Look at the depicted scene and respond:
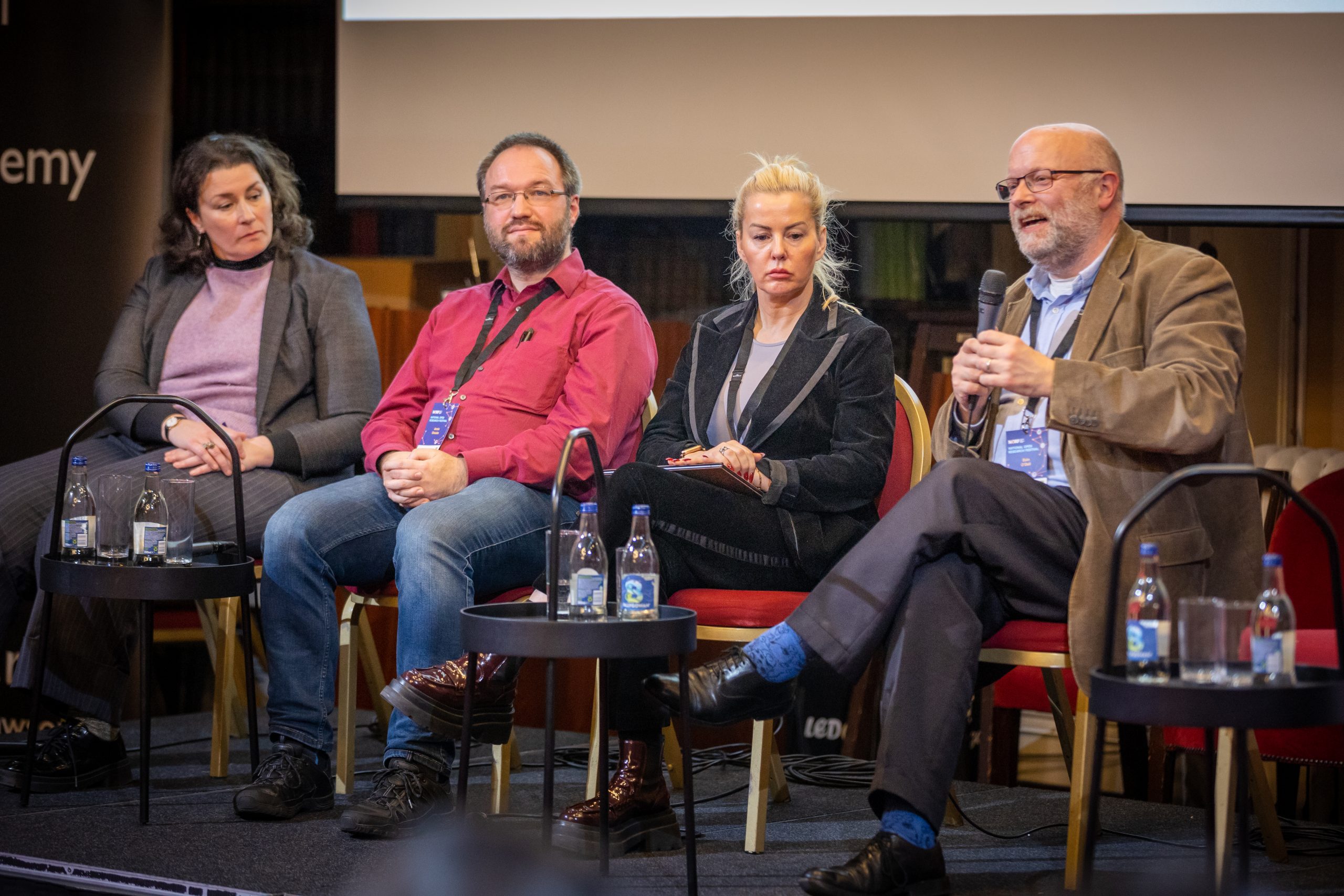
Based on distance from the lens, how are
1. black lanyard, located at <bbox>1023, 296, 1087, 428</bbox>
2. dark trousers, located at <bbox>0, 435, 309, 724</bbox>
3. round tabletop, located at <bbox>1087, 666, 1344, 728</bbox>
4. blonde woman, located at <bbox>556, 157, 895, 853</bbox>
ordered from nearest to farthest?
round tabletop, located at <bbox>1087, 666, 1344, 728</bbox> → blonde woman, located at <bbox>556, 157, 895, 853</bbox> → black lanyard, located at <bbox>1023, 296, 1087, 428</bbox> → dark trousers, located at <bbox>0, 435, 309, 724</bbox>

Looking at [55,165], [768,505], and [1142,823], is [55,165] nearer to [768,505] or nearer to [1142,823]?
[768,505]

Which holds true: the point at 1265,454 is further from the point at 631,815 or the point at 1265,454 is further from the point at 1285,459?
the point at 631,815

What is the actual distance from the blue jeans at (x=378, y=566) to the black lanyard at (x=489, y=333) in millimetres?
321

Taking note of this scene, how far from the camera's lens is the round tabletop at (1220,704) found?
1586mm

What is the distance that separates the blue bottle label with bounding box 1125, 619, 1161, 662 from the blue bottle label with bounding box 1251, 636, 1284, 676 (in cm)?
11

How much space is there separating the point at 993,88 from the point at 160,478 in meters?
2.27

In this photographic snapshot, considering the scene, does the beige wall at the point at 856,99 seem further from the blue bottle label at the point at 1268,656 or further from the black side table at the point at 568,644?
the blue bottle label at the point at 1268,656

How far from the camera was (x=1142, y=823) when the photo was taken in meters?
2.69

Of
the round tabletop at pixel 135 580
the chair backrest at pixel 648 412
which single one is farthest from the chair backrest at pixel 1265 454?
the round tabletop at pixel 135 580

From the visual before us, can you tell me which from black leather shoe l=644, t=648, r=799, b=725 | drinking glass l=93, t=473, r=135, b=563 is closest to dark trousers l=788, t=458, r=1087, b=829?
black leather shoe l=644, t=648, r=799, b=725

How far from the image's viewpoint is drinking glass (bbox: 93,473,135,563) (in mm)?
2555

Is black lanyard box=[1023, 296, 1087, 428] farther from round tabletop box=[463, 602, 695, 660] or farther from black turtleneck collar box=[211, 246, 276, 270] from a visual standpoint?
black turtleneck collar box=[211, 246, 276, 270]

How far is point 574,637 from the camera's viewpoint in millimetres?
1848

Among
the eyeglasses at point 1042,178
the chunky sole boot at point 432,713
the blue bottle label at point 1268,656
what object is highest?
the eyeglasses at point 1042,178
